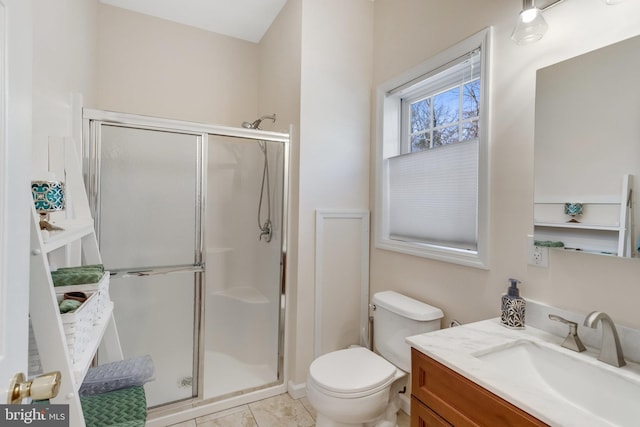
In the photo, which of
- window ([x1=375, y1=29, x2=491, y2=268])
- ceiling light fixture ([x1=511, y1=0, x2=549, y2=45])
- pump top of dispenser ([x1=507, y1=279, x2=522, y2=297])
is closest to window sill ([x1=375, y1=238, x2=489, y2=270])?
window ([x1=375, y1=29, x2=491, y2=268])

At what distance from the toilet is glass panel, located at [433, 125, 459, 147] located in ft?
3.20

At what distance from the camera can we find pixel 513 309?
1233 mm

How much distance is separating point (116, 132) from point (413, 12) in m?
1.89

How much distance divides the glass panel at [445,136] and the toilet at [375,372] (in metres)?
0.97

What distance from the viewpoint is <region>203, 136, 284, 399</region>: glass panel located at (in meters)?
2.17

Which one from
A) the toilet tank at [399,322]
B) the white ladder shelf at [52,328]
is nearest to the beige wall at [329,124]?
the toilet tank at [399,322]

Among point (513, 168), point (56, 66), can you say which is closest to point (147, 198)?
point (56, 66)

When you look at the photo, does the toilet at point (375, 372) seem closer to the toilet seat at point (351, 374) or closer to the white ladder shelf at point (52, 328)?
the toilet seat at point (351, 374)

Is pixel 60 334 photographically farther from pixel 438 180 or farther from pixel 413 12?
pixel 413 12

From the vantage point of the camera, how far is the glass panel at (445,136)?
5.90 ft

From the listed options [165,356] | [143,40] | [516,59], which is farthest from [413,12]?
[165,356]

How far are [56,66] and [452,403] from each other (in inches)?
77.2

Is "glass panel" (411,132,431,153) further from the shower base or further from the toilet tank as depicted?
the shower base

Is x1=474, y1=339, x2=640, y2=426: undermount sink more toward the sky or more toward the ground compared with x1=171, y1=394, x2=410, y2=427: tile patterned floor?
more toward the sky
